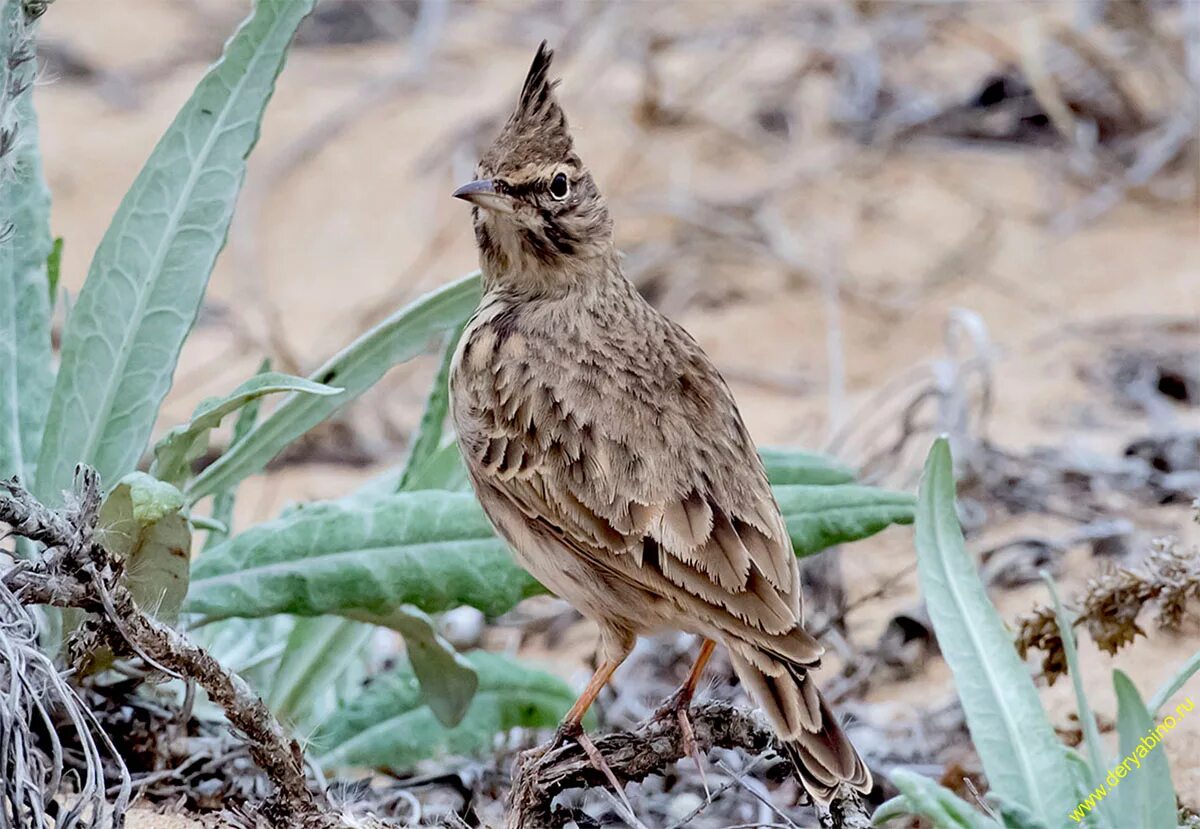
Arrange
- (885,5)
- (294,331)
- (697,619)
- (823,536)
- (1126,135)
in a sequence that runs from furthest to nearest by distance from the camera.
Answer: (885,5)
(1126,135)
(294,331)
(823,536)
(697,619)

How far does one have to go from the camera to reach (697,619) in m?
2.94

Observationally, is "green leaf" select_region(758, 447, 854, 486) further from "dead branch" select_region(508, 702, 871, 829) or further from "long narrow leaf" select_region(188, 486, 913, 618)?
"dead branch" select_region(508, 702, 871, 829)

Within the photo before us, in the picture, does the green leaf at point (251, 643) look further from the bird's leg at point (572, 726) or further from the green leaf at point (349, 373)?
the bird's leg at point (572, 726)

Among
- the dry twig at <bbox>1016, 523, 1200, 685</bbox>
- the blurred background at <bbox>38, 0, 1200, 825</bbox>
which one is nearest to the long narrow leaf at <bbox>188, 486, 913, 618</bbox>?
the dry twig at <bbox>1016, 523, 1200, 685</bbox>

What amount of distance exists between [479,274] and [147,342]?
2.41ft

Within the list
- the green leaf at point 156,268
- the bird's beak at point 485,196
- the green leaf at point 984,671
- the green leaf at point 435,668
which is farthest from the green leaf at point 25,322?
the green leaf at point 984,671

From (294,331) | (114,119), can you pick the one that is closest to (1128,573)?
(294,331)

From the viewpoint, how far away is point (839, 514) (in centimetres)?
339

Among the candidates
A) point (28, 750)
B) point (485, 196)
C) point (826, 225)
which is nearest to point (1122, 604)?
point (485, 196)

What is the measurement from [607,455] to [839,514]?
1.88ft

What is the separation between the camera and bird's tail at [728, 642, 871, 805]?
2.61 metres

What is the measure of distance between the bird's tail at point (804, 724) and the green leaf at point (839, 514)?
63 centimetres

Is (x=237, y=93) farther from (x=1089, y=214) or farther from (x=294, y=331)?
(x=1089, y=214)

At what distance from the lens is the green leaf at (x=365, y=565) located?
330cm
